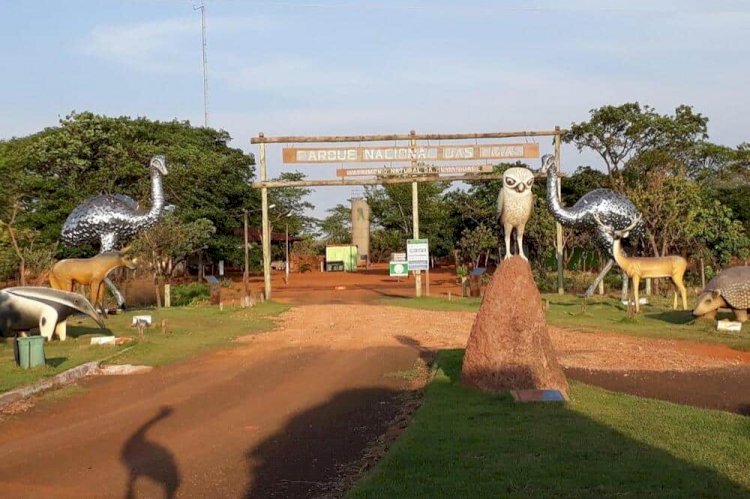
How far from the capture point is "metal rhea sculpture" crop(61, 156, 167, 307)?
26.5 meters

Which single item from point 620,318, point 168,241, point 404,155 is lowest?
point 620,318

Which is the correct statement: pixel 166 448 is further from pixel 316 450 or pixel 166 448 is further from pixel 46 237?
pixel 46 237

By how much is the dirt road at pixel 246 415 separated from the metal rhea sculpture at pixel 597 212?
332 inches

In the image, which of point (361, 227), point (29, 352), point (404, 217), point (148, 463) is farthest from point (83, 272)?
point (361, 227)

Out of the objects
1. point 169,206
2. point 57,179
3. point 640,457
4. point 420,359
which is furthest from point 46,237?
point 640,457

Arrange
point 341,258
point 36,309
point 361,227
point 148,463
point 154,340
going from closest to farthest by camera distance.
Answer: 1. point 148,463
2. point 36,309
3. point 154,340
4. point 341,258
5. point 361,227

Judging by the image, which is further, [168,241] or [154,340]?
[168,241]

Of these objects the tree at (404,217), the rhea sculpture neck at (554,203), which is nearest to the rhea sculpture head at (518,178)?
the rhea sculpture neck at (554,203)

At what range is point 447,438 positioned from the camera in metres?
8.95

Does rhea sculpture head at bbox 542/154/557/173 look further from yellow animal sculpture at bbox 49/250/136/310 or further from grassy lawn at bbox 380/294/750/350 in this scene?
yellow animal sculpture at bbox 49/250/136/310

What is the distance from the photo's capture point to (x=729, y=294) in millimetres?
21578

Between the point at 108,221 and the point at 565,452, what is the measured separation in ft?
70.3

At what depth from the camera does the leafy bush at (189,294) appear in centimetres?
3591

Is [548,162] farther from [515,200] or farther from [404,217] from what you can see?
[404,217]
